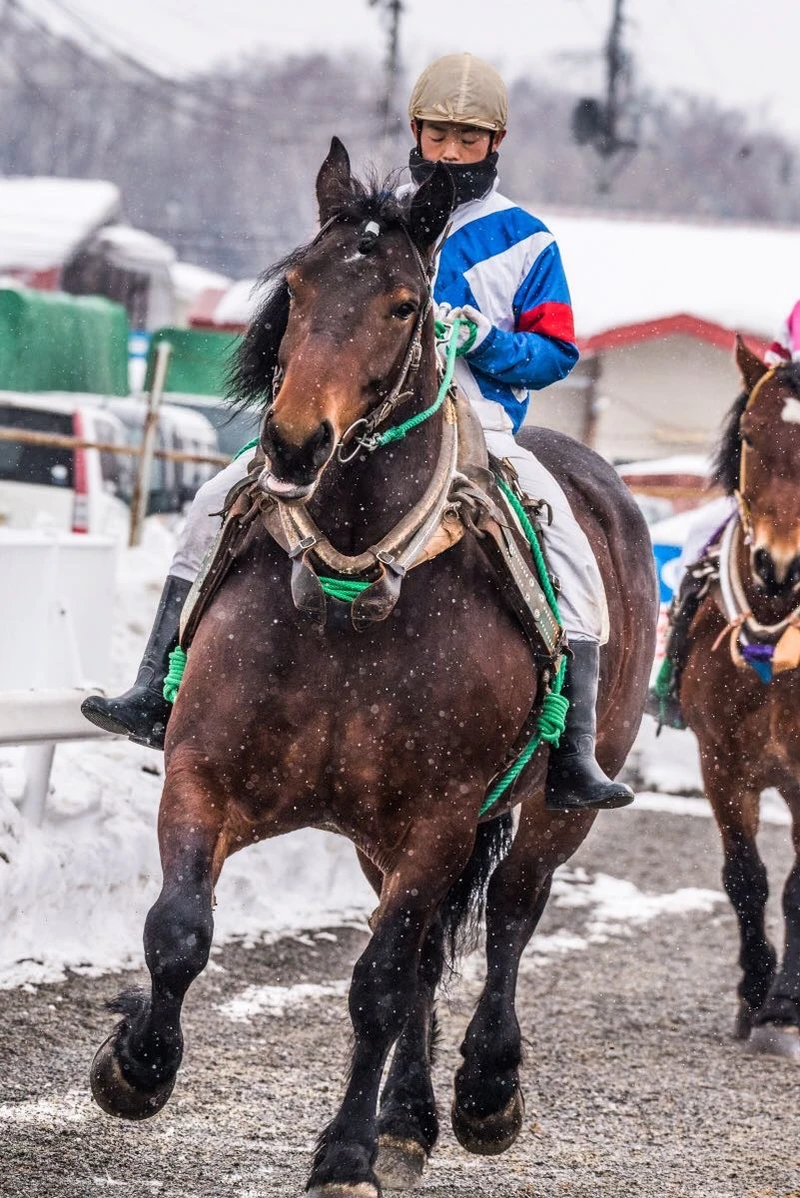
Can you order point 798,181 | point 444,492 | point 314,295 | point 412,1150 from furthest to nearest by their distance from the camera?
point 798,181
point 412,1150
point 444,492
point 314,295

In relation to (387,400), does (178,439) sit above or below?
below

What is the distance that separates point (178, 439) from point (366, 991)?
17.2m

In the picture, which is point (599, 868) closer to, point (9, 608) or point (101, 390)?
point (9, 608)

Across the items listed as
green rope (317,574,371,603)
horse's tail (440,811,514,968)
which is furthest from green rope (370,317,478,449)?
horse's tail (440,811,514,968)

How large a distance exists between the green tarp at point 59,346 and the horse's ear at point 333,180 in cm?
1123

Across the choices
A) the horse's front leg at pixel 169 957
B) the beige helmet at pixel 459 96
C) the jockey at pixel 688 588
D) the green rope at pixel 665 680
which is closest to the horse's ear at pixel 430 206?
the beige helmet at pixel 459 96

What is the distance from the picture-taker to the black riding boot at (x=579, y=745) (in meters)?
5.03

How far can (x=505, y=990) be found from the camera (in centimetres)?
529

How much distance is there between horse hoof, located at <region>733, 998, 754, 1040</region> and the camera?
7004 mm

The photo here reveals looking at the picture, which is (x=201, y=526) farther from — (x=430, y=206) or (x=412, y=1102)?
(x=412, y=1102)

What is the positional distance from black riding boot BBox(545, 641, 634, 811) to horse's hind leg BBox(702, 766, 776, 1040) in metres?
2.37

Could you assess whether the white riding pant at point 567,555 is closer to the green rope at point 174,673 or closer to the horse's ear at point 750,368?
the green rope at point 174,673

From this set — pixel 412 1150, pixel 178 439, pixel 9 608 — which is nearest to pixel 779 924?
pixel 9 608

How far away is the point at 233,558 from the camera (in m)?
4.53
